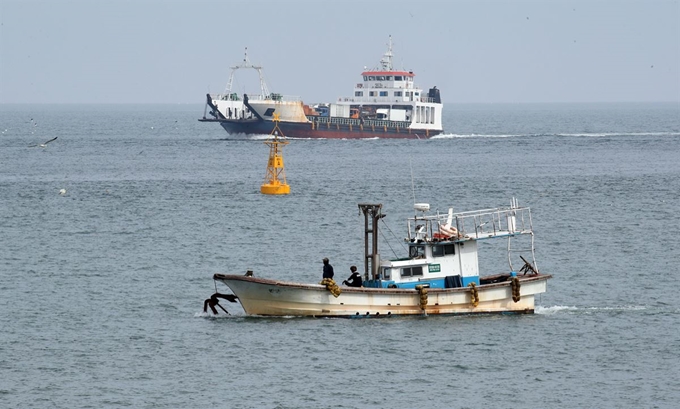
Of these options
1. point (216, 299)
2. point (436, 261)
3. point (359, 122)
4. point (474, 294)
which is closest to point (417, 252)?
point (436, 261)

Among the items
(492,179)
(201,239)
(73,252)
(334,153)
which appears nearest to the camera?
(73,252)

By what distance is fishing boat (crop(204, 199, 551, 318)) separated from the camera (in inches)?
1585

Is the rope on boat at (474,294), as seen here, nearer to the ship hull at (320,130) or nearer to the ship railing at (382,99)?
the ship hull at (320,130)

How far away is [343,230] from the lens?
210 feet

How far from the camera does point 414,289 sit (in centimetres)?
4069

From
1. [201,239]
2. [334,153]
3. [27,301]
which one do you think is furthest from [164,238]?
[334,153]

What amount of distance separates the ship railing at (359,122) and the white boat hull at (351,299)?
106228 mm

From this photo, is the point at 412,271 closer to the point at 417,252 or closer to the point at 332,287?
the point at 417,252

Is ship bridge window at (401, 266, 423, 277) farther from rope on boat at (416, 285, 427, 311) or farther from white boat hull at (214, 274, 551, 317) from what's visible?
rope on boat at (416, 285, 427, 311)

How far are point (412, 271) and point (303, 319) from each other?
3890 mm

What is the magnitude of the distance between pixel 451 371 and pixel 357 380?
2.76m

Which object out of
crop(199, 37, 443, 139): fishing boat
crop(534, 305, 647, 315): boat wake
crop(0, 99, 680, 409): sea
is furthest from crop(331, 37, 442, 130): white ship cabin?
crop(534, 305, 647, 315): boat wake

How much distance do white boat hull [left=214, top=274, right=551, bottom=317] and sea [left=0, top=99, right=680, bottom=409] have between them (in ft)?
1.36

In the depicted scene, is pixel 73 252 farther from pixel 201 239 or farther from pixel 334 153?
pixel 334 153
